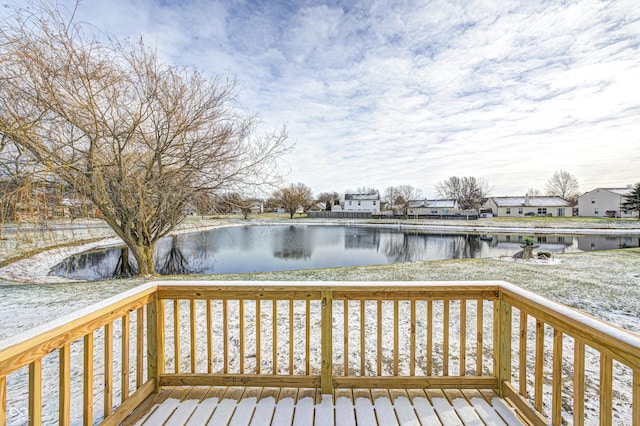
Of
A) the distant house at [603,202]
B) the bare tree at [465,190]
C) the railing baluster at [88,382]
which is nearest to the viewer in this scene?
the railing baluster at [88,382]

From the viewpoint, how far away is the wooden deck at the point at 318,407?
198 cm

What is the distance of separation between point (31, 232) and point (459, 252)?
51.6ft

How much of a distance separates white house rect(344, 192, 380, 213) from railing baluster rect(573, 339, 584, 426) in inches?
1933

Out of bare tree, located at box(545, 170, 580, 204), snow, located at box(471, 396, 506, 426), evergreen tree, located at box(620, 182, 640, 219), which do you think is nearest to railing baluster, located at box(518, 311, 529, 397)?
snow, located at box(471, 396, 506, 426)

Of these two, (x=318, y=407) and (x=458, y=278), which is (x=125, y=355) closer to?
(x=318, y=407)

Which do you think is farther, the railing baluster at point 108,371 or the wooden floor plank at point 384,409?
the wooden floor plank at point 384,409

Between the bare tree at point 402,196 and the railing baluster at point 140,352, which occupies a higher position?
the bare tree at point 402,196

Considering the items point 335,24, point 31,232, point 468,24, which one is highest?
point 335,24

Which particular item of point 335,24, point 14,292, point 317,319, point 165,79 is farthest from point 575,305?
point 14,292

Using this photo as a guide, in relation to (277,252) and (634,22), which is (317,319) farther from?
(277,252)

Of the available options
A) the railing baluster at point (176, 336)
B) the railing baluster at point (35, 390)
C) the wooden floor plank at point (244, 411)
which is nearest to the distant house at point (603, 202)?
the wooden floor plank at point (244, 411)

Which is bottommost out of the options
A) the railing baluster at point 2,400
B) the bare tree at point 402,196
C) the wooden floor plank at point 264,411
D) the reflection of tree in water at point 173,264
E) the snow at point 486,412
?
the reflection of tree in water at point 173,264

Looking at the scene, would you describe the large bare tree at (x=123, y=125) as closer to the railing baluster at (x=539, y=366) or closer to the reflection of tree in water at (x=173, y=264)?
the reflection of tree in water at (x=173, y=264)

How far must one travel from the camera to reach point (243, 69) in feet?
21.2
